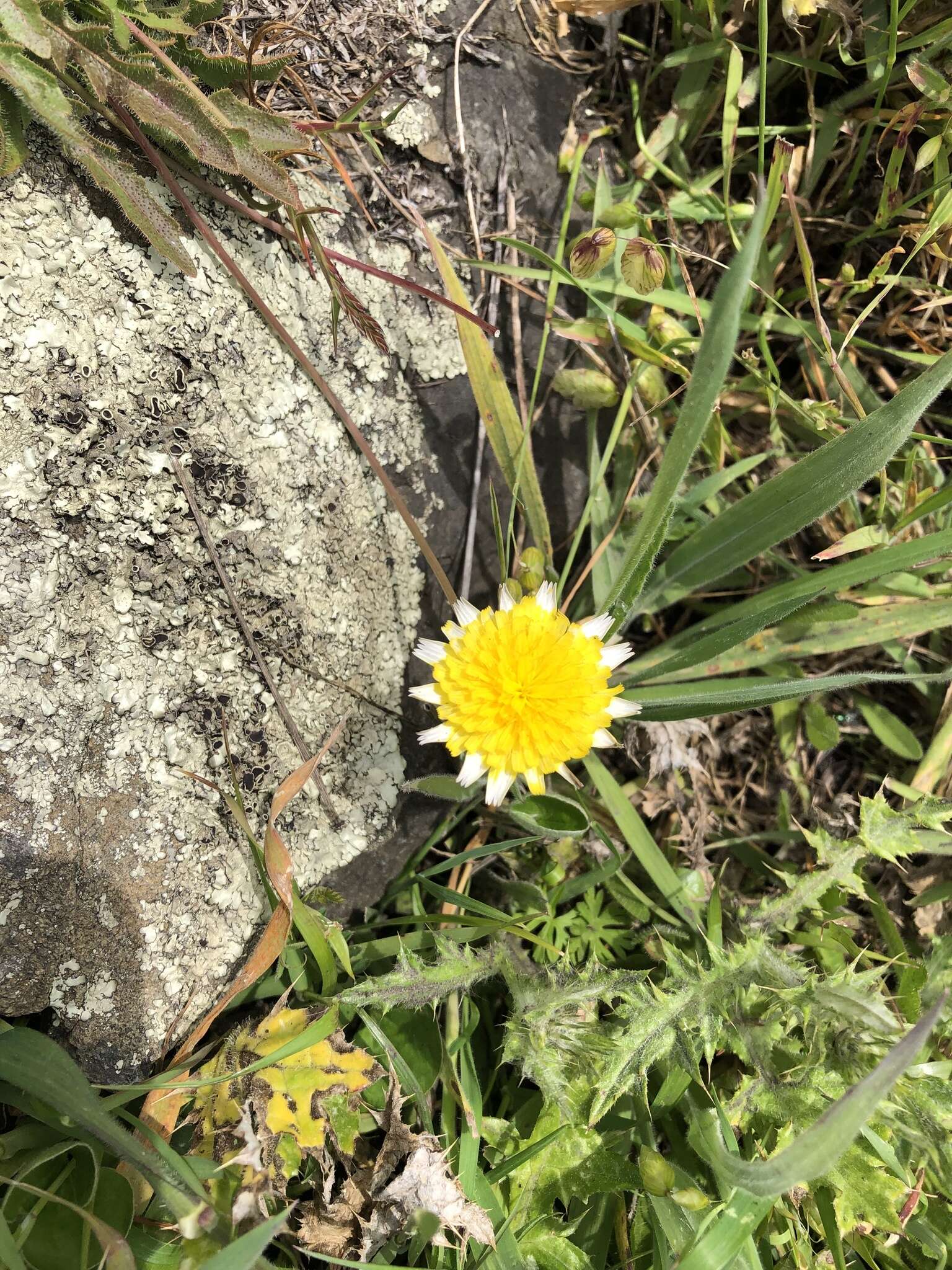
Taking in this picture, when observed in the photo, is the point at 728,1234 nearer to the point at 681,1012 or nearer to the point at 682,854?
the point at 681,1012

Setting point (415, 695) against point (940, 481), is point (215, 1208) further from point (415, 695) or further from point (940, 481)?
point (940, 481)

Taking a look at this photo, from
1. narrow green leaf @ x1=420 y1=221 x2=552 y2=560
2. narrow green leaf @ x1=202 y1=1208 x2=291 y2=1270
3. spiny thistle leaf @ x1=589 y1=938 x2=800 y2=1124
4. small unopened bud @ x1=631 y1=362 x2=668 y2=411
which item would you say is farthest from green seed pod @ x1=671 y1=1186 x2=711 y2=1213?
small unopened bud @ x1=631 y1=362 x2=668 y2=411

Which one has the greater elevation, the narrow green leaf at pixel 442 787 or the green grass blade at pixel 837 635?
the narrow green leaf at pixel 442 787

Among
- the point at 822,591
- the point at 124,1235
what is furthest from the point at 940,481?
the point at 124,1235

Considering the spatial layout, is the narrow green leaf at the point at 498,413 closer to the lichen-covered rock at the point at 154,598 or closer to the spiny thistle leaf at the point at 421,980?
the lichen-covered rock at the point at 154,598

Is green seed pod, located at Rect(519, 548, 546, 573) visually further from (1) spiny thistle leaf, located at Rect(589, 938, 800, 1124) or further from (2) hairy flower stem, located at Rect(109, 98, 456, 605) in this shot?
(1) spiny thistle leaf, located at Rect(589, 938, 800, 1124)

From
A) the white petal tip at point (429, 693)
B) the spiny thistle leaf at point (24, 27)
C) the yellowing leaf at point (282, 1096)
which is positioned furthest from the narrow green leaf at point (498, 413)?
the yellowing leaf at point (282, 1096)
